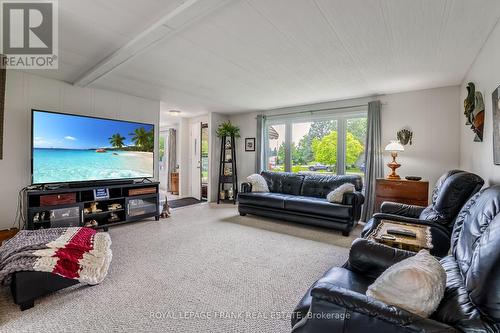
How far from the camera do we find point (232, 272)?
7.88ft

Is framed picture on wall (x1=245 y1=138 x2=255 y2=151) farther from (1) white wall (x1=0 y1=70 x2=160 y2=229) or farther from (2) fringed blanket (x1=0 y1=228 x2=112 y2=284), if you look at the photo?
(2) fringed blanket (x1=0 y1=228 x2=112 y2=284)

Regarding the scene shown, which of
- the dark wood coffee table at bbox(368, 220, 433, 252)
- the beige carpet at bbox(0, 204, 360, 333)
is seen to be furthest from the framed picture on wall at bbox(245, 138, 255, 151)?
the dark wood coffee table at bbox(368, 220, 433, 252)

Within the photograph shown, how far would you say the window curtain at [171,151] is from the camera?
770 centimetres

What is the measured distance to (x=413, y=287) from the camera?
0.95 meters

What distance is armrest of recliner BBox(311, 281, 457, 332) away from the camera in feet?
2.77

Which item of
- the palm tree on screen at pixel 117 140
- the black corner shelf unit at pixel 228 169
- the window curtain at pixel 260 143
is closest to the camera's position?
the palm tree on screen at pixel 117 140

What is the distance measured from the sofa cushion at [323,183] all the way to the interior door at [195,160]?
319 cm

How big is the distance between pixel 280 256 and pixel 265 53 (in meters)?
2.36

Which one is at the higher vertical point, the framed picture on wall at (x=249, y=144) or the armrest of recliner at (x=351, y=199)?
the framed picture on wall at (x=249, y=144)

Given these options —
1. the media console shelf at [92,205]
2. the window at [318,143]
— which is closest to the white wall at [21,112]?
the media console shelf at [92,205]

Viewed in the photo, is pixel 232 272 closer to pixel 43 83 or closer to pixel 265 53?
pixel 265 53

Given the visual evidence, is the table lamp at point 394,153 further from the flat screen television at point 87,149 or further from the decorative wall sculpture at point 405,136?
the flat screen television at point 87,149

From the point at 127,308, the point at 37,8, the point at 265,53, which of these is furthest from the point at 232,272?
the point at 37,8

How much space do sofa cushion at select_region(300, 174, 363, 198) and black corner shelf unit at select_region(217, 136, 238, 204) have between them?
2.04 meters
